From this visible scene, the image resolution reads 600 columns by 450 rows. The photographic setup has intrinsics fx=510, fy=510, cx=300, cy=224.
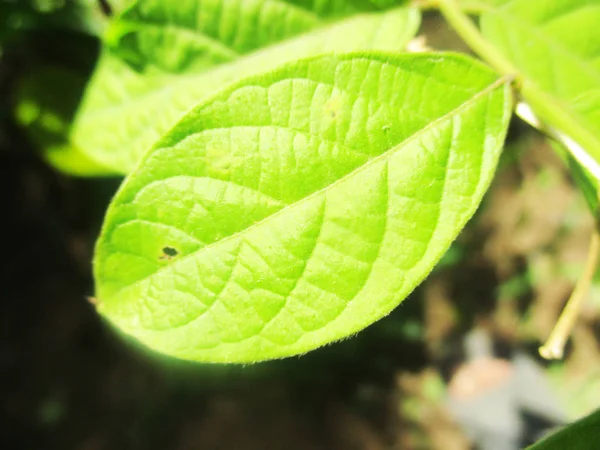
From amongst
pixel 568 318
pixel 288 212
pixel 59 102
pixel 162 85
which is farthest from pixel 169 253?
pixel 59 102

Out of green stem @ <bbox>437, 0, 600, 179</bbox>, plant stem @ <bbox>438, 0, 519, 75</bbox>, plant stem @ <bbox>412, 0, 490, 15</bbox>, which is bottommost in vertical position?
green stem @ <bbox>437, 0, 600, 179</bbox>

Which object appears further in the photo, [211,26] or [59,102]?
[59,102]

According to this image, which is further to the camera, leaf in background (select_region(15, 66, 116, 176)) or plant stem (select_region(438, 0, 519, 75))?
leaf in background (select_region(15, 66, 116, 176))

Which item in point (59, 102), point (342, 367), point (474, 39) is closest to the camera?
point (474, 39)

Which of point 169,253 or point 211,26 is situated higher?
point 211,26

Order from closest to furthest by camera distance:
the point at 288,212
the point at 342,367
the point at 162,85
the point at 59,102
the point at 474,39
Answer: the point at 288,212 → the point at 474,39 → the point at 162,85 → the point at 59,102 → the point at 342,367

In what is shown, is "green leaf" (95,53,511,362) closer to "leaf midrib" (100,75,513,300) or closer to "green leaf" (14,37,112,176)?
"leaf midrib" (100,75,513,300)

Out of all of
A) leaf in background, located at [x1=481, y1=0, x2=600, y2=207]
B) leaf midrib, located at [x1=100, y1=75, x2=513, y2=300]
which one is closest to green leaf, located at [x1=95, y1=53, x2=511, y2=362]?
leaf midrib, located at [x1=100, y1=75, x2=513, y2=300]

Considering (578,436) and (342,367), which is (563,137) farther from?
(342,367)

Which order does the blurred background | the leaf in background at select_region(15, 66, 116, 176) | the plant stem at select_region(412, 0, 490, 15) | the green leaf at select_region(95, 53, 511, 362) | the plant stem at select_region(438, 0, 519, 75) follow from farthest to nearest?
the blurred background → the leaf in background at select_region(15, 66, 116, 176) → the plant stem at select_region(412, 0, 490, 15) → the plant stem at select_region(438, 0, 519, 75) → the green leaf at select_region(95, 53, 511, 362)
